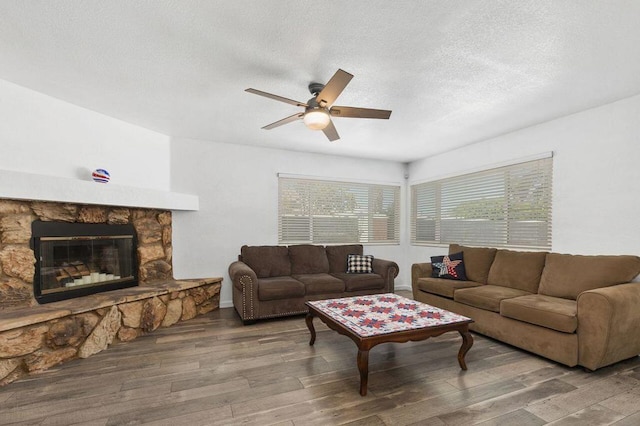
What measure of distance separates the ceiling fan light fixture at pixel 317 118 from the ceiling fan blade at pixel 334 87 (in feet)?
0.21

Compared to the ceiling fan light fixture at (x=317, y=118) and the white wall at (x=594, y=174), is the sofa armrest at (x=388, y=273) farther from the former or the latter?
the ceiling fan light fixture at (x=317, y=118)

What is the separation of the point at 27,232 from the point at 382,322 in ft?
11.0

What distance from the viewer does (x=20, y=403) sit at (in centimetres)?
207

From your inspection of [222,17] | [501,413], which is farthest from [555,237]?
[222,17]

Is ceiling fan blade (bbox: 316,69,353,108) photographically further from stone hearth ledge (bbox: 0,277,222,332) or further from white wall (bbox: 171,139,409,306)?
stone hearth ledge (bbox: 0,277,222,332)

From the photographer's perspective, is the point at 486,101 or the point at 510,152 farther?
the point at 510,152

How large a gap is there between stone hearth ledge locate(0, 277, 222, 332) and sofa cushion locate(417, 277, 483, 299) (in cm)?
304

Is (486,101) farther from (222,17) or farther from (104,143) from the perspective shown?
(104,143)

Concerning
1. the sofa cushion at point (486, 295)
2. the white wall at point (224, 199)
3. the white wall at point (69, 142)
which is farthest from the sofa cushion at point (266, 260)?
the sofa cushion at point (486, 295)

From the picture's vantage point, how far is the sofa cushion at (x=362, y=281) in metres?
4.28

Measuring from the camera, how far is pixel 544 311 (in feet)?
8.86

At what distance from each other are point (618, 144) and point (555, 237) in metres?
1.14

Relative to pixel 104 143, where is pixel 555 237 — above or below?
below

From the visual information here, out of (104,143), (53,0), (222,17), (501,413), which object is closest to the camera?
(53,0)
